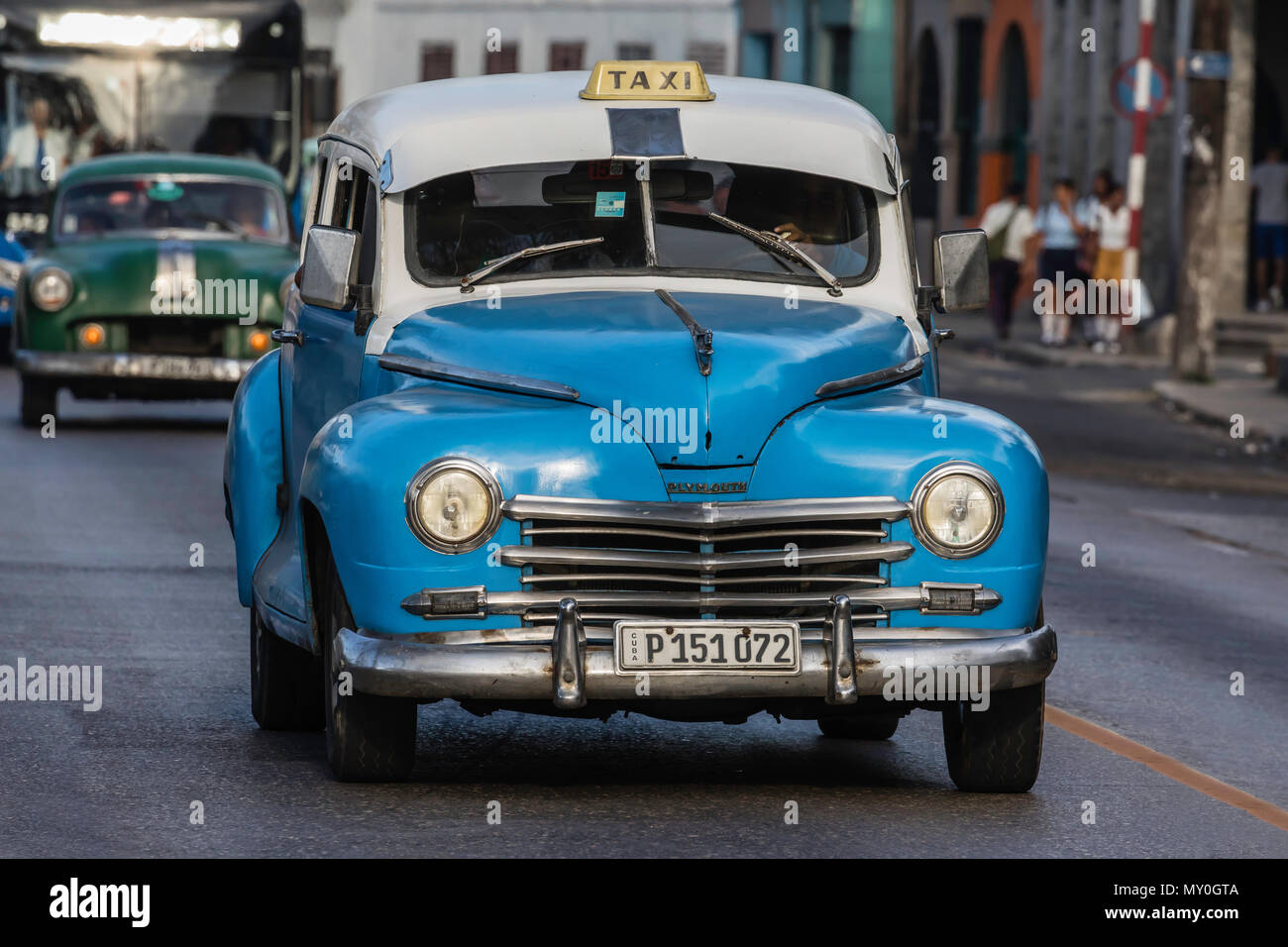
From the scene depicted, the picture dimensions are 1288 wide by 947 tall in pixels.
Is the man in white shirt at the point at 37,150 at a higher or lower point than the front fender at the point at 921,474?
lower

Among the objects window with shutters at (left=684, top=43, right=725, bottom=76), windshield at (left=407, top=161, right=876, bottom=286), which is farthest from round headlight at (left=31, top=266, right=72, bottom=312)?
window with shutters at (left=684, top=43, right=725, bottom=76)

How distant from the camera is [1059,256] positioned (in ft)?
108

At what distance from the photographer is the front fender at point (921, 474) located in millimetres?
7164

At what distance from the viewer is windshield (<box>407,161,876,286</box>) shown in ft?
26.9

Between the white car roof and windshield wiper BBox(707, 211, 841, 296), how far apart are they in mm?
211

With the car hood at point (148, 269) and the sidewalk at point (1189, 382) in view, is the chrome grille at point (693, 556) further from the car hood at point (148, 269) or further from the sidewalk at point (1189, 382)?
the sidewalk at point (1189, 382)

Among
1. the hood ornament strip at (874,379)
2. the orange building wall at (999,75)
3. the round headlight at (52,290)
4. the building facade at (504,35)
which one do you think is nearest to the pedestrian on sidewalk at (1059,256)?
the orange building wall at (999,75)

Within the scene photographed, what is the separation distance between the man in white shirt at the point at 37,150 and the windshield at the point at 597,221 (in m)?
18.7

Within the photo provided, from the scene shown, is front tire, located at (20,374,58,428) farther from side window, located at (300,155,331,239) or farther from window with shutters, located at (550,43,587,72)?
window with shutters, located at (550,43,587,72)

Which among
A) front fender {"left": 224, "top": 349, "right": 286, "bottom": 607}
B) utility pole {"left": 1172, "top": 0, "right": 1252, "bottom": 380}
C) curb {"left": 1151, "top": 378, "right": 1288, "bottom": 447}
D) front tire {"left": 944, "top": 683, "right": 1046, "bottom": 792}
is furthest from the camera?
utility pole {"left": 1172, "top": 0, "right": 1252, "bottom": 380}

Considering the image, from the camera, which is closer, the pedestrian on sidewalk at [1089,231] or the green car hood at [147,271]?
the green car hood at [147,271]

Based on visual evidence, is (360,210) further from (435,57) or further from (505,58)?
(435,57)
